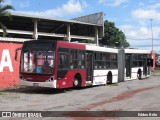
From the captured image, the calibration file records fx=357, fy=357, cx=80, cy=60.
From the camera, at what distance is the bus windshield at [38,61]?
18016 millimetres

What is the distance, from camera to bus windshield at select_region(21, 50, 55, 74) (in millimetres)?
18016

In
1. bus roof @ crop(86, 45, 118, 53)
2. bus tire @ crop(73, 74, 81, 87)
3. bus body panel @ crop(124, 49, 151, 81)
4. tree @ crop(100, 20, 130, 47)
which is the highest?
tree @ crop(100, 20, 130, 47)

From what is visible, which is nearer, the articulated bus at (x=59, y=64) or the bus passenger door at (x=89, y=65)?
the articulated bus at (x=59, y=64)

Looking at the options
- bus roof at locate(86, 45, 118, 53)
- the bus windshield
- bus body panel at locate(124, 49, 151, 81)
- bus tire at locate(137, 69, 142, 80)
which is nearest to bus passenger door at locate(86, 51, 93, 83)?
bus roof at locate(86, 45, 118, 53)

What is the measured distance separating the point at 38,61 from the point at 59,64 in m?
1.09

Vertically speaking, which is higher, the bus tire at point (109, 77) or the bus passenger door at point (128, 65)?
the bus passenger door at point (128, 65)

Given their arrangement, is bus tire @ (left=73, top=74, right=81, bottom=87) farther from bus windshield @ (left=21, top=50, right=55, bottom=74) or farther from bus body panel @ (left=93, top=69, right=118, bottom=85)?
bus windshield @ (left=21, top=50, right=55, bottom=74)

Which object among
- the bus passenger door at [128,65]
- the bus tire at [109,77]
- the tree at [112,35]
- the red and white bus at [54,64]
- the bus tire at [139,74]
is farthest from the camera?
the tree at [112,35]

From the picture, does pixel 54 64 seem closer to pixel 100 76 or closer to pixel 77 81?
pixel 77 81

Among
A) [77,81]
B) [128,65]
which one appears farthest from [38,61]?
[128,65]

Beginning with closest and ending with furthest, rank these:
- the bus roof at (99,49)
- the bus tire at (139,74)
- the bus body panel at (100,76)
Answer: the bus roof at (99,49) < the bus body panel at (100,76) < the bus tire at (139,74)

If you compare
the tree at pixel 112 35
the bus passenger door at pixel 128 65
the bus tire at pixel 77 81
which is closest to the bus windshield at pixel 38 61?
the bus tire at pixel 77 81

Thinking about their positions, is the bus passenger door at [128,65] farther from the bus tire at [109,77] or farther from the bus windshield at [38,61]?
the bus windshield at [38,61]

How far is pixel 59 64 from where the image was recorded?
18219 mm
